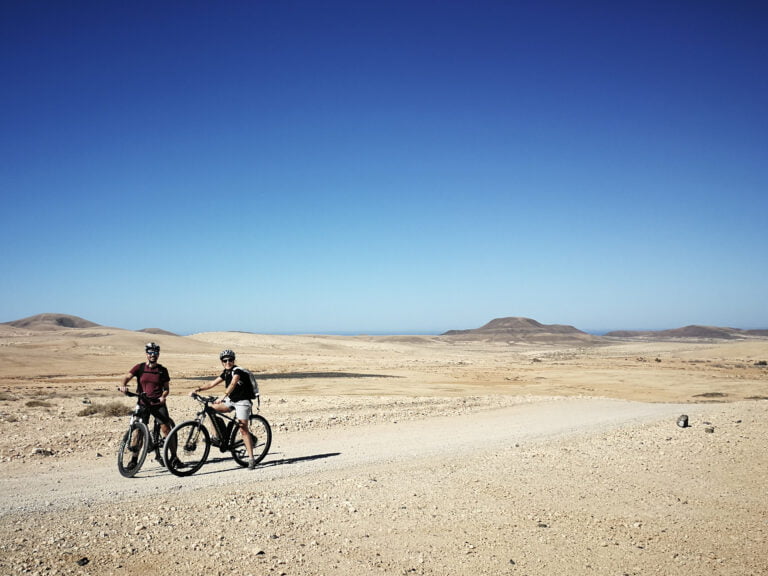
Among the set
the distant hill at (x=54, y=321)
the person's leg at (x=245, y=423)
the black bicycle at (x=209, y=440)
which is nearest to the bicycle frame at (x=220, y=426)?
the black bicycle at (x=209, y=440)

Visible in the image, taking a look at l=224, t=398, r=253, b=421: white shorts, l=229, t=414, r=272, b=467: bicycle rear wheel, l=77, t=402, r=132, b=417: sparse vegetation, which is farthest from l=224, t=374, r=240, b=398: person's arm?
l=77, t=402, r=132, b=417: sparse vegetation

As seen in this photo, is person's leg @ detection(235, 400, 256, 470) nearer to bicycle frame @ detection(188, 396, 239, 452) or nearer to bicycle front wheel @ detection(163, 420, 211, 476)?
bicycle frame @ detection(188, 396, 239, 452)

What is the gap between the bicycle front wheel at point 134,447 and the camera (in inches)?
359

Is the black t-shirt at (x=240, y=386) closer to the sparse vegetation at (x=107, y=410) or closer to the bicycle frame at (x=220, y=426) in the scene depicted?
the bicycle frame at (x=220, y=426)

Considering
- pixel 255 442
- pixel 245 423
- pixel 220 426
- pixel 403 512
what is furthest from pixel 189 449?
pixel 403 512

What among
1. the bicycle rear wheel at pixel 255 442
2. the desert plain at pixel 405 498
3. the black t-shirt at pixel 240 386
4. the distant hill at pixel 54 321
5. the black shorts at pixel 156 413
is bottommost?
the desert plain at pixel 405 498

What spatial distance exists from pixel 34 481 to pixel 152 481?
2.02 meters

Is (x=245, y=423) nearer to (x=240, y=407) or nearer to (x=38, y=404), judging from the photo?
(x=240, y=407)

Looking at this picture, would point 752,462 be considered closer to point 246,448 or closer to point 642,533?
point 642,533

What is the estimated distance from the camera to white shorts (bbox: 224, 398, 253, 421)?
9797 millimetres

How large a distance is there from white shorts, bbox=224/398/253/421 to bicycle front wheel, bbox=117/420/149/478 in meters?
1.41

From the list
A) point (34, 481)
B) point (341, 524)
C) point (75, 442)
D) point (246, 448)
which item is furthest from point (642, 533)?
point (75, 442)

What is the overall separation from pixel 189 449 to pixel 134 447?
2.94ft

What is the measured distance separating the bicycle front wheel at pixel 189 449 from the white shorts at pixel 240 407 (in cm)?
58
